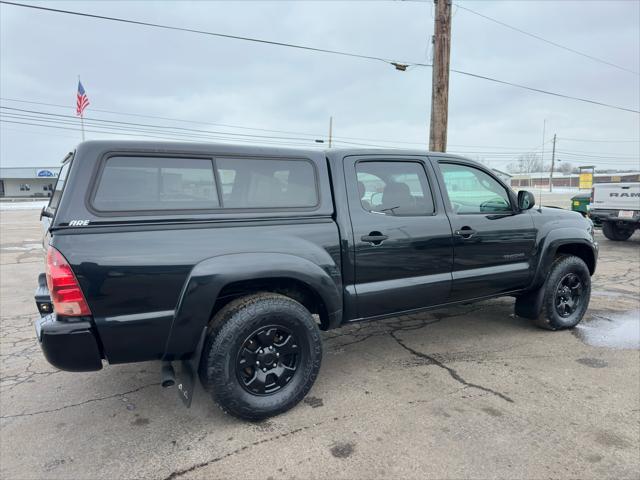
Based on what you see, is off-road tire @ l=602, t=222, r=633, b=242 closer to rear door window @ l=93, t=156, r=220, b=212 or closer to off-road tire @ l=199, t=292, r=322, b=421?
off-road tire @ l=199, t=292, r=322, b=421

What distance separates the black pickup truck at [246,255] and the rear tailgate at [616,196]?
7958mm

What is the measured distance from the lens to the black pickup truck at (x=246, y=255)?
2420 millimetres

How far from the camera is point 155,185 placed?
2635 millimetres

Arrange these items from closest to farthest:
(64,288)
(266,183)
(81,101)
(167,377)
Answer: (64,288), (167,377), (266,183), (81,101)

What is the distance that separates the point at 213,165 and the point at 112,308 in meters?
1.08

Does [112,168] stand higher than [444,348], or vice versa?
[112,168]

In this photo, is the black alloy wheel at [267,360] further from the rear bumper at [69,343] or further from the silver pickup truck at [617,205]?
the silver pickup truck at [617,205]

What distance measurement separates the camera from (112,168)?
99.1 inches

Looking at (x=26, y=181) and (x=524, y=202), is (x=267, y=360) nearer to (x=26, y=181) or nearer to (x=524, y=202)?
(x=524, y=202)

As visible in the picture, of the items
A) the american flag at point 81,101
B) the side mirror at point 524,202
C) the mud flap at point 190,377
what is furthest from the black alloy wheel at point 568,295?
the american flag at point 81,101

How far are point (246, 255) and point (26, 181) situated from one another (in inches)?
3082

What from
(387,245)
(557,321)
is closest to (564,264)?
(557,321)

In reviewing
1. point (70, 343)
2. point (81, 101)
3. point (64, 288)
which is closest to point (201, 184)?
point (64, 288)

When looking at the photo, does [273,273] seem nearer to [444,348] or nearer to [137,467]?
[137,467]
